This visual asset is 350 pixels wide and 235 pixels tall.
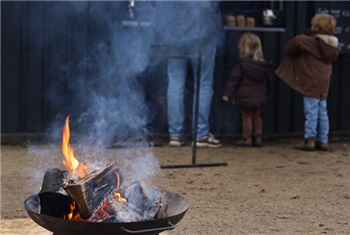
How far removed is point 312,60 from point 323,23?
0.48m

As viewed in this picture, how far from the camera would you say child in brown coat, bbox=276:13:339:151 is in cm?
795

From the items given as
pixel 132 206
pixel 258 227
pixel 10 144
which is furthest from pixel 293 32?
pixel 132 206

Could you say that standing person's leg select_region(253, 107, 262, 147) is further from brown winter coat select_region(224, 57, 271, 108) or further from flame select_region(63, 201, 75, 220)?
flame select_region(63, 201, 75, 220)

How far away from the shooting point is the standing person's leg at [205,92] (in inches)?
315

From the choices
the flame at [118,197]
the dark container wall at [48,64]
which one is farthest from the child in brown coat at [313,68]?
the flame at [118,197]

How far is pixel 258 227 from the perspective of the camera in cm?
459

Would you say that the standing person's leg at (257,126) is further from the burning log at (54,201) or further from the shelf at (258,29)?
the burning log at (54,201)

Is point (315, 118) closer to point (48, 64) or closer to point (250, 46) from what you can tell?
point (250, 46)

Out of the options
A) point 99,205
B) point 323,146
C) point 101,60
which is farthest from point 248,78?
point 99,205

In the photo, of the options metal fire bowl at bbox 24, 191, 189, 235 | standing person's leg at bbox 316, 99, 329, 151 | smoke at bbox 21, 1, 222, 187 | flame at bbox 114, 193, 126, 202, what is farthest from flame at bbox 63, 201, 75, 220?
standing person's leg at bbox 316, 99, 329, 151

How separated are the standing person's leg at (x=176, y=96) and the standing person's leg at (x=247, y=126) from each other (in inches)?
33.4

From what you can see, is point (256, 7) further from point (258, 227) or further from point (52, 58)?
point (258, 227)

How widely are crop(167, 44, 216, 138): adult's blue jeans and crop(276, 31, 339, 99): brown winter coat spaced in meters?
1.03

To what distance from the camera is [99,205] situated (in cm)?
346
